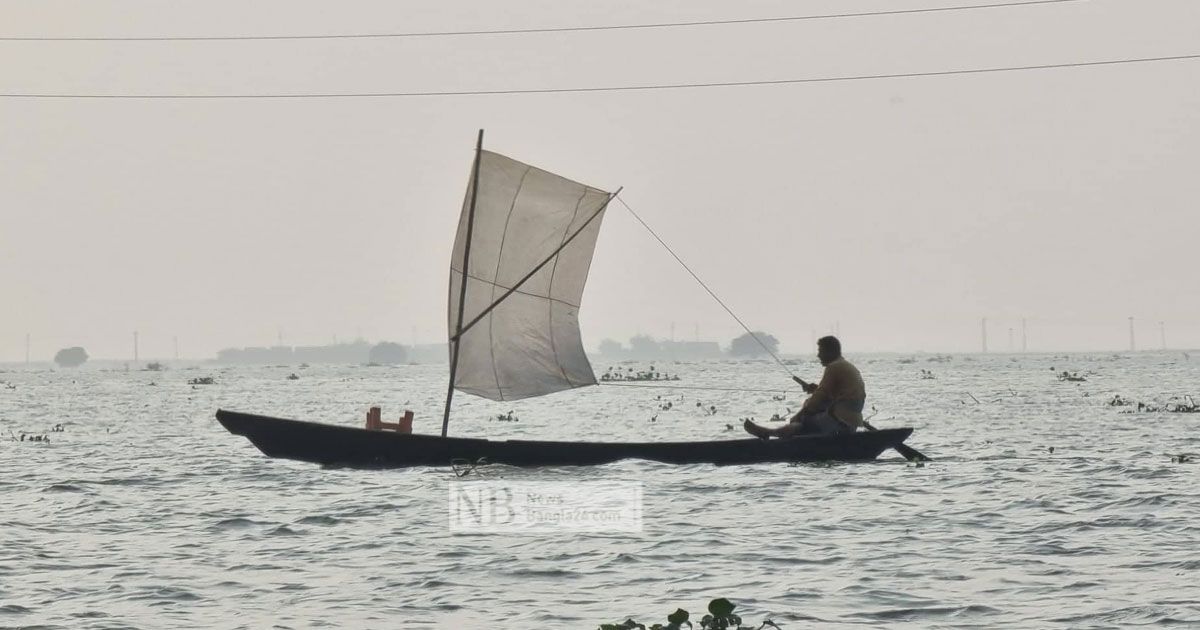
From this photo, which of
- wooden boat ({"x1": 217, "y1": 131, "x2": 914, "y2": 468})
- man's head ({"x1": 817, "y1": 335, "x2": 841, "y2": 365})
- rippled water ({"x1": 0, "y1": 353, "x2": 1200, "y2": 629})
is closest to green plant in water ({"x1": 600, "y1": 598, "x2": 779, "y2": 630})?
rippled water ({"x1": 0, "y1": 353, "x2": 1200, "y2": 629})

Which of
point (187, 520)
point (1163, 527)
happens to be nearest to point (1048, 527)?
point (1163, 527)

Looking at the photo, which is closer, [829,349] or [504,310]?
[829,349]

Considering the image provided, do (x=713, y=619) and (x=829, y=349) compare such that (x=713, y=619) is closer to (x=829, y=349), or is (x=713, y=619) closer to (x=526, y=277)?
(x=829, y=349)

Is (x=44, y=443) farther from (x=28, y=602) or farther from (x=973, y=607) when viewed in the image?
(x=973, y=607)

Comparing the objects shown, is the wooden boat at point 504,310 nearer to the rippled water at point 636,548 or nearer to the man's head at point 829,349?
the rippled water at point 636,548

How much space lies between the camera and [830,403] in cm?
2558

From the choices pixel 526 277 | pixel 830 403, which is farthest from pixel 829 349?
pixel 526 277

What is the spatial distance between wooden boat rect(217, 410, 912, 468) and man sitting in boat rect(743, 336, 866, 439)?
0.72 feet

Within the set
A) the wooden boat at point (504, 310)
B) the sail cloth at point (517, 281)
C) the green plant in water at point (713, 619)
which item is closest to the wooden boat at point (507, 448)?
the wooden boat at point (504, 310)

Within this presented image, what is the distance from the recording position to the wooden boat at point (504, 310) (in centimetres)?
2692

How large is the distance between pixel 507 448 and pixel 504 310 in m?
2.78

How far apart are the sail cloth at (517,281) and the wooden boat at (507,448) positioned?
133 centimetres

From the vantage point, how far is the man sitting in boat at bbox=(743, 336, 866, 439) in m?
24.9

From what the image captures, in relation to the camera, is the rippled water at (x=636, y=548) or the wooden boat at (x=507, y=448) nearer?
the rippled water at (x=636, y=548)
